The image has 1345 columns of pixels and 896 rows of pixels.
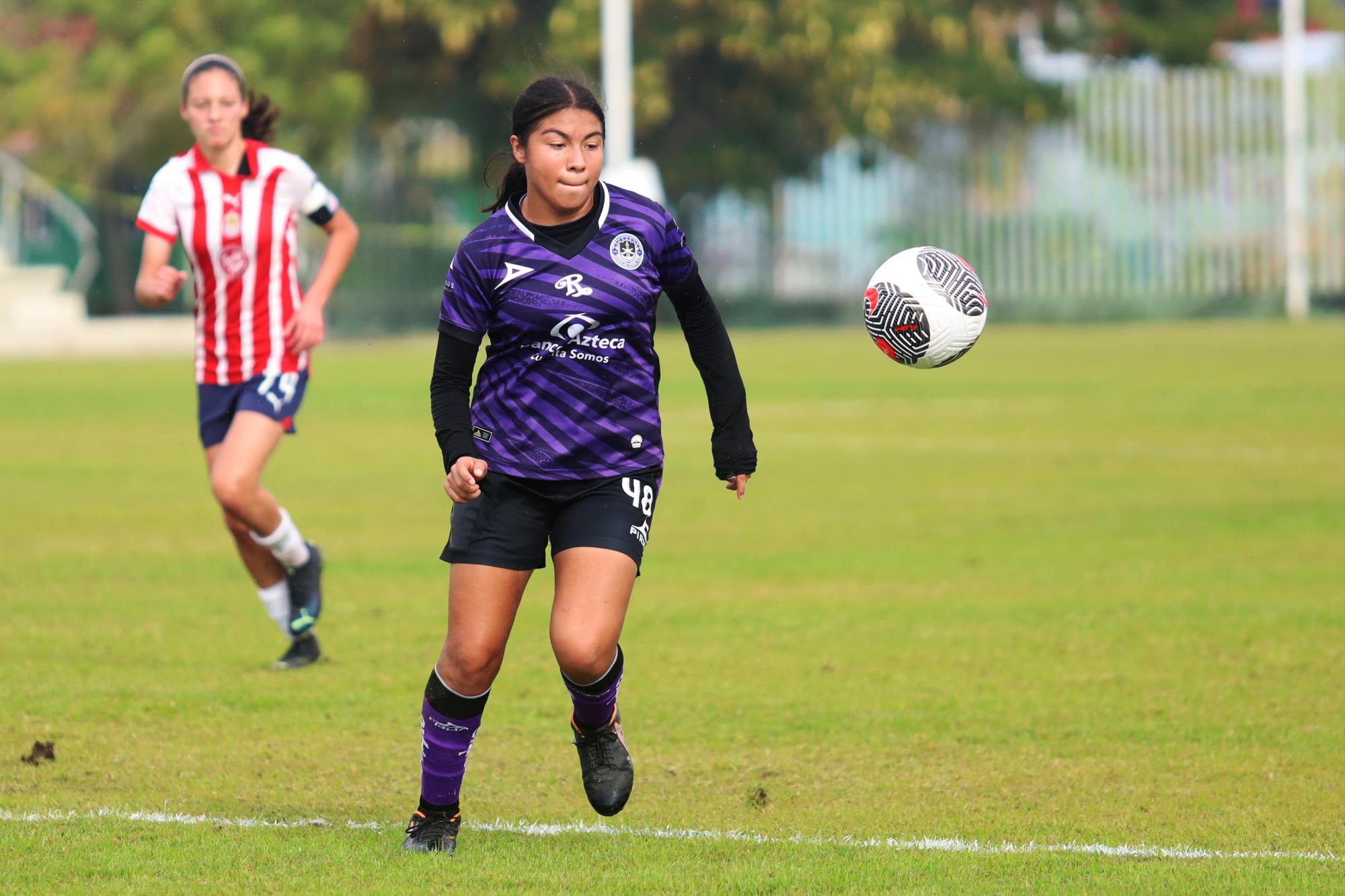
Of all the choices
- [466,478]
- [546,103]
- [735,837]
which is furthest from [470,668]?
[546,103]

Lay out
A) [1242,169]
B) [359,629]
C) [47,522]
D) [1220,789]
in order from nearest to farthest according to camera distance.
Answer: [1220,789], [359,629], [47,522], [1242,169]

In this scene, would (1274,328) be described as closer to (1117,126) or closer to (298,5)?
(1117,126)

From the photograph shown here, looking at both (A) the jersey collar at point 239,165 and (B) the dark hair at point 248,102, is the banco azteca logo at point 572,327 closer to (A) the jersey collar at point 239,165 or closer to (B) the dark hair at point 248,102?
(B) the dark hair at point 248,102

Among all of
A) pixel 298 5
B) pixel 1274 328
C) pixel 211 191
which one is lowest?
pixel 1274 328

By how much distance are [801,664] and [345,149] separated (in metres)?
33.9

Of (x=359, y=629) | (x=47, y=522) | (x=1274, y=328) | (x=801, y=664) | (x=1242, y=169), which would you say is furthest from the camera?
(x=1242, y=169)

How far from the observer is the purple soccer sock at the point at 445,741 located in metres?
5.32

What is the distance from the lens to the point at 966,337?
601 cm

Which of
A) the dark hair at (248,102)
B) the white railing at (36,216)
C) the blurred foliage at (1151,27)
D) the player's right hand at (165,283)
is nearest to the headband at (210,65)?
the dark hair at (248,102)

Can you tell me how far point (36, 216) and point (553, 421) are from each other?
36.2 m

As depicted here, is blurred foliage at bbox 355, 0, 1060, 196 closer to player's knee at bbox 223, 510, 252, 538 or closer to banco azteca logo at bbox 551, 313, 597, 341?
player's knee at bbox 223, 510, 252, 538

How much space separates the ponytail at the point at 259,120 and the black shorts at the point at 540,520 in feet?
11.7

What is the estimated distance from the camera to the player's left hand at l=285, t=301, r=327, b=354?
8.21 metres

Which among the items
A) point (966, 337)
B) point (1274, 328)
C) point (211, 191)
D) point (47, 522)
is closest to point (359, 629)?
point (211, 191)
